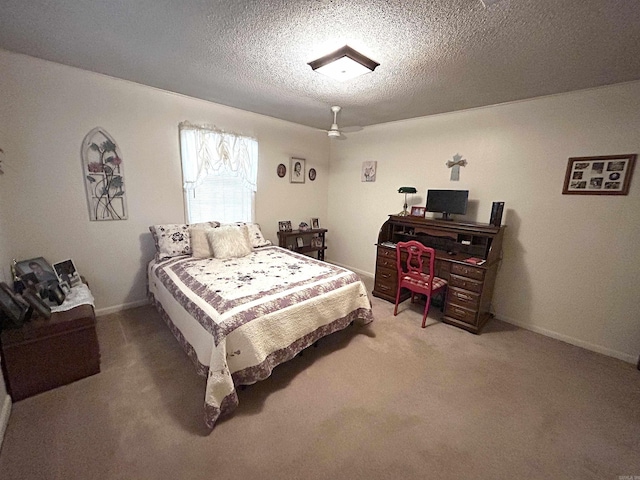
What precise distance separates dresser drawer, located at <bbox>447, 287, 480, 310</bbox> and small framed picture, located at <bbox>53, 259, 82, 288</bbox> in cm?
372

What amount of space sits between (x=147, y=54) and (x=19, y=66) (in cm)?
113

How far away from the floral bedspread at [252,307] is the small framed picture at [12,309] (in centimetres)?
86

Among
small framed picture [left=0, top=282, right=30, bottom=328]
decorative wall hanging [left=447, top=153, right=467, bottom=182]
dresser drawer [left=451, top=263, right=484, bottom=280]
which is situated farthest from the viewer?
decorative wall hanging [left=447, top=153, right=467, bottom=182]

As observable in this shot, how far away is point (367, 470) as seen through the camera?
4.47 ft

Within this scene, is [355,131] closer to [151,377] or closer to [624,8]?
[624,8]

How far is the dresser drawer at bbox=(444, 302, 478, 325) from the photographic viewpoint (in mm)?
2719

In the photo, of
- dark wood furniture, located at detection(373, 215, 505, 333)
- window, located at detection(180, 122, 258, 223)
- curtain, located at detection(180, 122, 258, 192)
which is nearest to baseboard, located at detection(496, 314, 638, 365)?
dark wood furniture, located at detection(373, 215, 505, 333)

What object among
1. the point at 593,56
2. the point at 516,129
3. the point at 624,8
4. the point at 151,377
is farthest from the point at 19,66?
the point at 516,129

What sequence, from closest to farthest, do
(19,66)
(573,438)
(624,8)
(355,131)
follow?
1. (624,8)
2. (573,438)
3. (19,66)
4. (355,131)

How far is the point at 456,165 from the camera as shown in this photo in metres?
3.23

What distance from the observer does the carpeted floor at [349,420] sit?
4.50 ft

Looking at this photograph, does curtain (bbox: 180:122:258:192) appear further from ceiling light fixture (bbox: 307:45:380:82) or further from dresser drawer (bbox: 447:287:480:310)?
dresser drawer (bbox: 447:287:480:310)

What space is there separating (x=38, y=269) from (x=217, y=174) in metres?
1.93

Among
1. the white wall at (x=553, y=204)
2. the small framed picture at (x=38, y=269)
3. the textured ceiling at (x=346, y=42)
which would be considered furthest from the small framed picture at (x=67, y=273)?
the white wall at (x=553, y=204)
